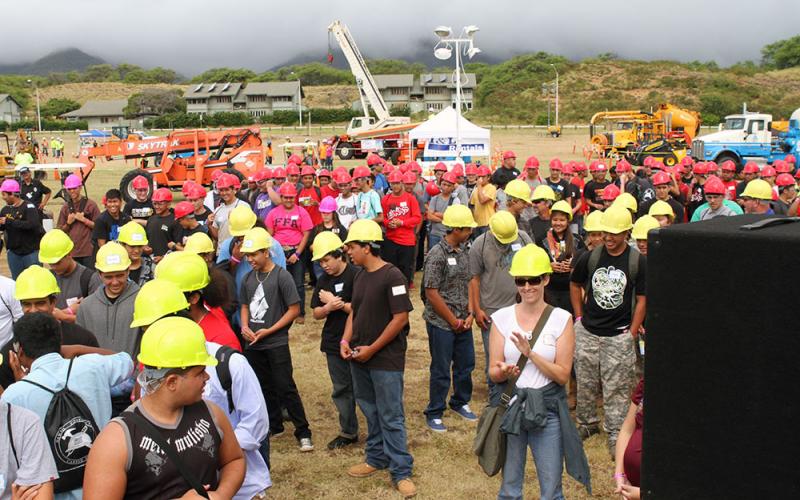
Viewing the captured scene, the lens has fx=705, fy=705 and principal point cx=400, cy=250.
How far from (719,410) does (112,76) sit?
593 feet

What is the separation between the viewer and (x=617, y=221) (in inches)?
196

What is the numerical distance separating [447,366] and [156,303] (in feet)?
9.95

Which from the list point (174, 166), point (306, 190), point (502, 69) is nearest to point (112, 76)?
point (502, 69)

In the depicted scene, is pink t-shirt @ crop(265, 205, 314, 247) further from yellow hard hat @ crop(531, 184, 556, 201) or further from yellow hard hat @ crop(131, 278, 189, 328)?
yellow hard hat @ crop(131, 278, 189, 328)

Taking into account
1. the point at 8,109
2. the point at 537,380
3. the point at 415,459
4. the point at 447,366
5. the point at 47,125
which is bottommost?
the point at 415,459

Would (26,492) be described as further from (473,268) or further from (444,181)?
(444,181)

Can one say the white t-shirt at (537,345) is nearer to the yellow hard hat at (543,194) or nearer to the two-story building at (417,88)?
the yellow hard hat at (543,194)

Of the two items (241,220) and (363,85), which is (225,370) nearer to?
(241,220)

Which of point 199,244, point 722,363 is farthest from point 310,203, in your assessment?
point 722,363

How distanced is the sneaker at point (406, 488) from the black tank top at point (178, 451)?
244cm

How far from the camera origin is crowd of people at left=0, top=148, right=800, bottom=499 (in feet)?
8.48

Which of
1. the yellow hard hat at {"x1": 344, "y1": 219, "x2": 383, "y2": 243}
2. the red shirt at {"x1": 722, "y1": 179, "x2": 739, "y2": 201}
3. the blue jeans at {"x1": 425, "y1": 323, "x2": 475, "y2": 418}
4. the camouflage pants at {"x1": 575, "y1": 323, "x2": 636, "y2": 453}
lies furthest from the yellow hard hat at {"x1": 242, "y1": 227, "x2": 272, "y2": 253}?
the red shirt at {"x1": 722, "y1": 179, "x2": 739, "y2": 201}

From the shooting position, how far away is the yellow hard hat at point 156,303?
3.28 metres

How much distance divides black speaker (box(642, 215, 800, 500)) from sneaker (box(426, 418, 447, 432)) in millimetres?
4194
